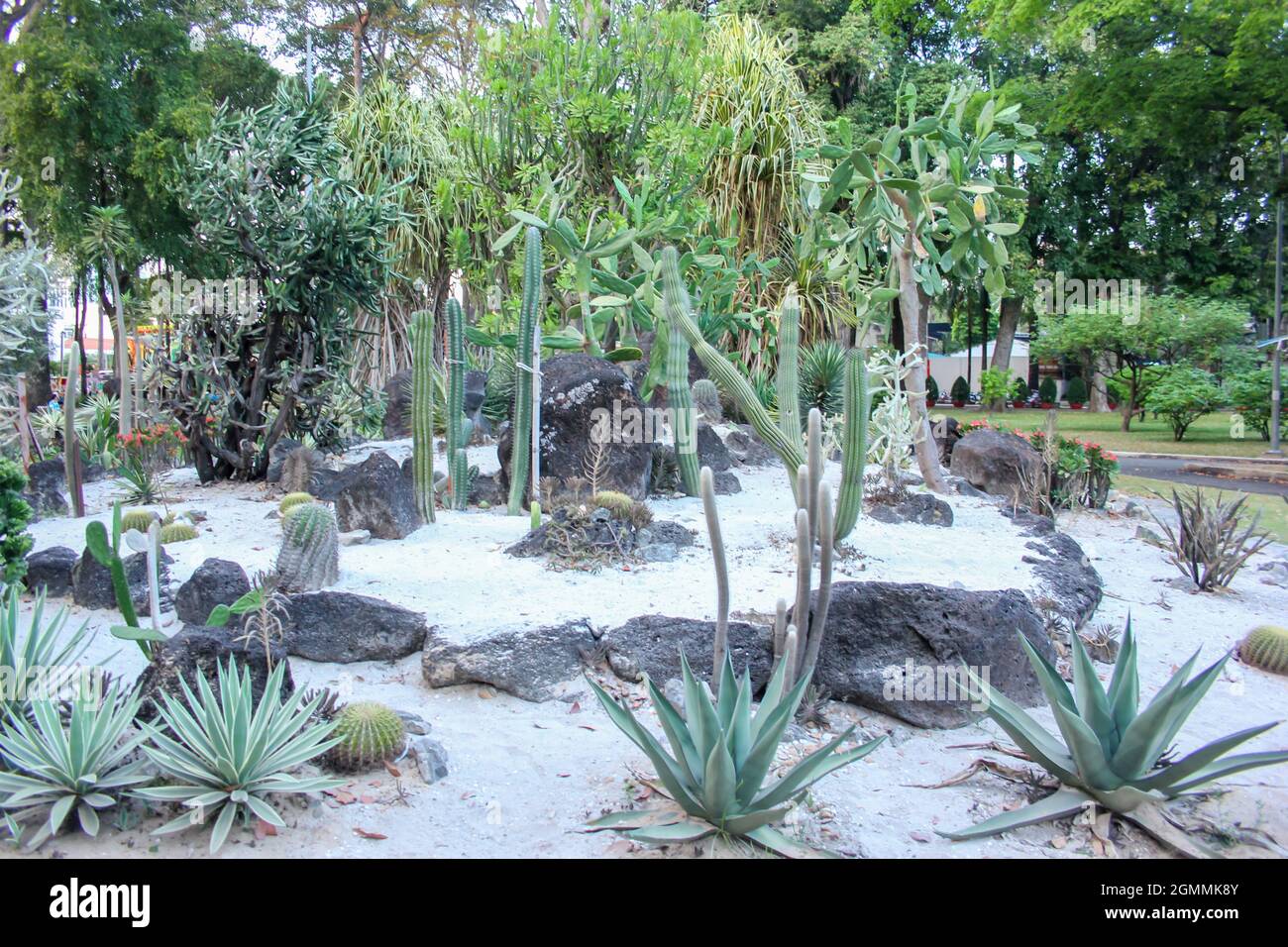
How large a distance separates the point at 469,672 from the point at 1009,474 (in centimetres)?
673

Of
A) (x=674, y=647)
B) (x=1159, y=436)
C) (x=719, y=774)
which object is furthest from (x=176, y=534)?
(x=1159, y=436)

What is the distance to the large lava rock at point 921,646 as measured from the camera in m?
4.03

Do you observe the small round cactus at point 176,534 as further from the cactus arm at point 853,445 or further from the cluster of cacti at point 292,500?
the cactus arm at point 853,445

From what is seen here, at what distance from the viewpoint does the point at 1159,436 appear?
1686cm

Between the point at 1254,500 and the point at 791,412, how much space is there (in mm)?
6687

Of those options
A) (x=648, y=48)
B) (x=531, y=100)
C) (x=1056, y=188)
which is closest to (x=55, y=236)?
(x=531, y=100)

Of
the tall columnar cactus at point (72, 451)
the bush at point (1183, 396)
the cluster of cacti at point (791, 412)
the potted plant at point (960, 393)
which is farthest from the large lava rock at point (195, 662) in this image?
the potted plant at point (960, 393)

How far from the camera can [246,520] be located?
6.75 m

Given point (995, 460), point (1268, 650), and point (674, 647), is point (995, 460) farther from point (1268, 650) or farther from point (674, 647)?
point (674, 647)

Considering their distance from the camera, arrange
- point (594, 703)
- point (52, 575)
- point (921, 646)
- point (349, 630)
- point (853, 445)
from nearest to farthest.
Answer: point (594, 703)
point (921, 646)
point (349, 630)
point (52, 575)
point (853, 445)

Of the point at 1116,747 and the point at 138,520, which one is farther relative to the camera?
the point at 138,520

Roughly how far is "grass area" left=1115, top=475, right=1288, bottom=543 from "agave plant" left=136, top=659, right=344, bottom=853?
7799 mm

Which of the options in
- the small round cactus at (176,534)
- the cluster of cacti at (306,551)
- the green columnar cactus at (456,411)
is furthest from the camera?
the green columnar cactus at (456,411)

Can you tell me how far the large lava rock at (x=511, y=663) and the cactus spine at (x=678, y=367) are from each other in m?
2.73
